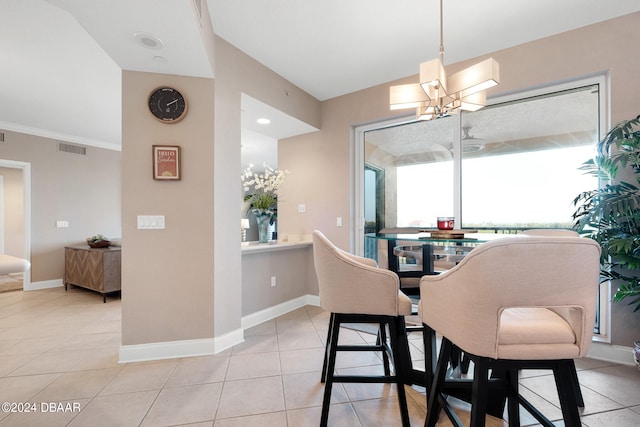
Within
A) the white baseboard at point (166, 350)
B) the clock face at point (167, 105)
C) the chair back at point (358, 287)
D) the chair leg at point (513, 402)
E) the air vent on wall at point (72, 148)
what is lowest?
the white baseboard at point (166, 350)

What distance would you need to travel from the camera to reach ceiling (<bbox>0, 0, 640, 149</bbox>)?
1.82 meters

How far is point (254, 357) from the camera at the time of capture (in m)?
2.32

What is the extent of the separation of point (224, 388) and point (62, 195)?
509 cm

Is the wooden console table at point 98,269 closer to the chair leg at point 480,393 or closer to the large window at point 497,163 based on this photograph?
the large window at point 497,163

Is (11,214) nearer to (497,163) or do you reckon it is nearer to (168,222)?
(168,222)

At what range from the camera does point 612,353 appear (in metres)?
2.23

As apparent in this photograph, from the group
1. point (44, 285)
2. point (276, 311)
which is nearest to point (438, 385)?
point (276, 311)

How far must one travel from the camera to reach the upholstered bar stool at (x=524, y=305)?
91 cm

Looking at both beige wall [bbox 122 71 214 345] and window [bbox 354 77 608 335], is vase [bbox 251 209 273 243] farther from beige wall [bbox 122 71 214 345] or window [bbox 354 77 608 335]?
window [bbox 354 77 608 335]

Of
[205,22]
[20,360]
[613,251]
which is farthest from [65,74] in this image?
[613,251]

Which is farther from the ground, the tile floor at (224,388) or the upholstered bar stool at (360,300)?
the upholstered bar stool at (360,300)

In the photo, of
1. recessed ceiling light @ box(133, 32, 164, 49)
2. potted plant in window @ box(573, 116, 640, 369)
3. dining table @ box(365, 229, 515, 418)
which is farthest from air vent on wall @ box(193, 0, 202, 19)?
potted plant in window @ box(573, 116, 640, 369)

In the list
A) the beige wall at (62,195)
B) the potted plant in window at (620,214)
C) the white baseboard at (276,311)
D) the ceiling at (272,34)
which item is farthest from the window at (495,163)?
the beige wall at (62,195)

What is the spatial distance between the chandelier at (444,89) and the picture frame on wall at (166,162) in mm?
1797
